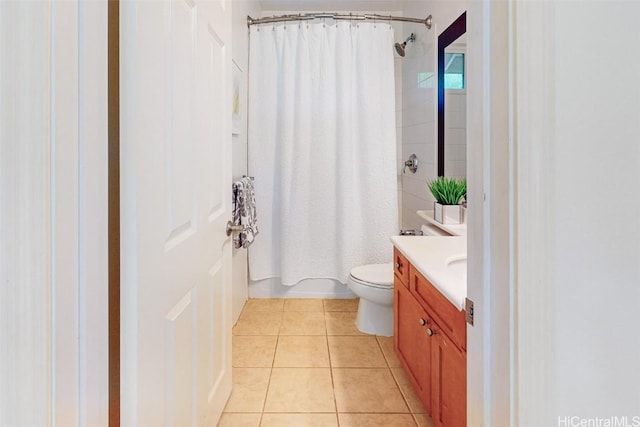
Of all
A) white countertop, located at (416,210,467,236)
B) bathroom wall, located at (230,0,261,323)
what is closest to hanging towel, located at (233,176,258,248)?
bathroom wall, located at (230,0,261,323)

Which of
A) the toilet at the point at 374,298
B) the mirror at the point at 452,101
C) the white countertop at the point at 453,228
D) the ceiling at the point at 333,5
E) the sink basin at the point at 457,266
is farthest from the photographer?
the ceiling at the point at 333,5

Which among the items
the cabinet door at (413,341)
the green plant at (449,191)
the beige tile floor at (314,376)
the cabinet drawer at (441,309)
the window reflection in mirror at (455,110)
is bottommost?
the beige tile floor at (314,376)

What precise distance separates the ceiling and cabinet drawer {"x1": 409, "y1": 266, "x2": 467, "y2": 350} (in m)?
2.48

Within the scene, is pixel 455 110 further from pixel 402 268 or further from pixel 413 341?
pixel 413 341

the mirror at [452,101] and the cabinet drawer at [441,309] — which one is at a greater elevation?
the mirror at [452,101]

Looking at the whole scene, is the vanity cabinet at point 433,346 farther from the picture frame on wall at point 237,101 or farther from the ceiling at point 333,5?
the ceiling at point 333,5

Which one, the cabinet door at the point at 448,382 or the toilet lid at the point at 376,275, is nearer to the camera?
the cabinet door at the point at 448,382

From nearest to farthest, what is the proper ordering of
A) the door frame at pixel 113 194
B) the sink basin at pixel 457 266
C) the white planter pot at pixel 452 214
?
the door frame at pixel 113 194
the sink basin at pixel 457 266
the white planter pot at pixel 452 214

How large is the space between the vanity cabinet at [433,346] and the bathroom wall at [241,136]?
3.92 feet

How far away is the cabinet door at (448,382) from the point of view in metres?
1.18

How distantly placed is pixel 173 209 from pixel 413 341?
4.06ft

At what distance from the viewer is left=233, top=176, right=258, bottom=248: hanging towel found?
95.0 inches

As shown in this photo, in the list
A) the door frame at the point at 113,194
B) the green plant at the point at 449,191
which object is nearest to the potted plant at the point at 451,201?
the green plant at the point at 449,191

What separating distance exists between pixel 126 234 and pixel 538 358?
809 millimetres
